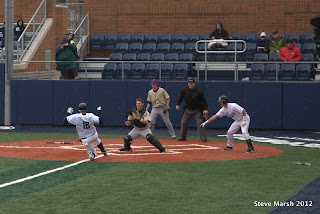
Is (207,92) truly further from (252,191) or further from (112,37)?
(252,191)

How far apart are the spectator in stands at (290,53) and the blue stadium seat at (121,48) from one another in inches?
302

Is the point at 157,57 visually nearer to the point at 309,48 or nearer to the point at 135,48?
the point at 135,48

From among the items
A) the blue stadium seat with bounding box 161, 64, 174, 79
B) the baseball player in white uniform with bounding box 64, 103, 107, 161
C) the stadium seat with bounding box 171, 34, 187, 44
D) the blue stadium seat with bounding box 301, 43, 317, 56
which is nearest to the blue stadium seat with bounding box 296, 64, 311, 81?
the blue stadium seat with bounding box 301, 43, 317, 56

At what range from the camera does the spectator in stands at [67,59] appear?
967 inches

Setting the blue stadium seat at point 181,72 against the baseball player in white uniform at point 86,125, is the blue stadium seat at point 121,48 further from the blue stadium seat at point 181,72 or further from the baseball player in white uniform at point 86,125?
the baseball player in white uniform at point 86,125

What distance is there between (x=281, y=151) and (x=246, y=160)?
2.30 m

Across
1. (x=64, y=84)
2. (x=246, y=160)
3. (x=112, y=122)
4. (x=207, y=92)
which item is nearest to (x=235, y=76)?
(x=207, y=92)

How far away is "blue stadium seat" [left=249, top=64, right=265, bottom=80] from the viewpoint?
76.8 feet

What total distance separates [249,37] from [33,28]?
32.4 ft

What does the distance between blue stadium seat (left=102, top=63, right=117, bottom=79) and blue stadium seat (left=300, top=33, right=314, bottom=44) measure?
8346 mm

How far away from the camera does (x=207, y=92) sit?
23203mm

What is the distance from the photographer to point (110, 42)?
29.8m

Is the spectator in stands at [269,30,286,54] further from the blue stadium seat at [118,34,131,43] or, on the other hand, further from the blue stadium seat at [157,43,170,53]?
the blue stadium seat at [118,34,131,43]

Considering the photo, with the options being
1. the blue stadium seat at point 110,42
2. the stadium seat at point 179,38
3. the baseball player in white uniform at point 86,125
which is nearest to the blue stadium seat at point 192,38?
the stadium seat at point 179,38
